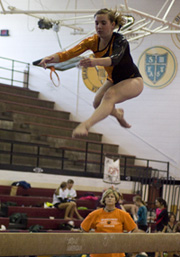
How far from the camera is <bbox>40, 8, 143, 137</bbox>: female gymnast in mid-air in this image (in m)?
3.55

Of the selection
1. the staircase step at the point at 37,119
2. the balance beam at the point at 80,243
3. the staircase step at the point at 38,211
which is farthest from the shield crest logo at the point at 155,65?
the balance beam at the point at 80,243

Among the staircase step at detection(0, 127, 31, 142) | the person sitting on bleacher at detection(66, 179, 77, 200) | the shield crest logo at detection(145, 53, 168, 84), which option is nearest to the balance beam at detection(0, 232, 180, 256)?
the person sitting on bleacher at detection(66, 179, 77, 200)

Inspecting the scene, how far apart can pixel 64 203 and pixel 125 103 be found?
512cm

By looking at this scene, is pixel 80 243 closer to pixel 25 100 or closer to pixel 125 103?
pixel 125 103

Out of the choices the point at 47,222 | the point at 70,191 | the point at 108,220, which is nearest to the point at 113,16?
the point at 108,220

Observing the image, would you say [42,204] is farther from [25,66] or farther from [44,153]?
[25,66]

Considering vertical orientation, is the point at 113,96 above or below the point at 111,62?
below

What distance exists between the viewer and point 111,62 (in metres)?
3.45

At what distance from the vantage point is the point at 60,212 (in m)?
10.6

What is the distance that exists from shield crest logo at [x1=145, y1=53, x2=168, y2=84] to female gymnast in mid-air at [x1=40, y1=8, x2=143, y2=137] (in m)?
10.8

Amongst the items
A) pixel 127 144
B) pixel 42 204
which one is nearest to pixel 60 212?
pixel 42 204

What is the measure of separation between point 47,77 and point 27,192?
5532 mm

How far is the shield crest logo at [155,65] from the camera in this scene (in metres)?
14.4

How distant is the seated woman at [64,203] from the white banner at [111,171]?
159 centimetres
